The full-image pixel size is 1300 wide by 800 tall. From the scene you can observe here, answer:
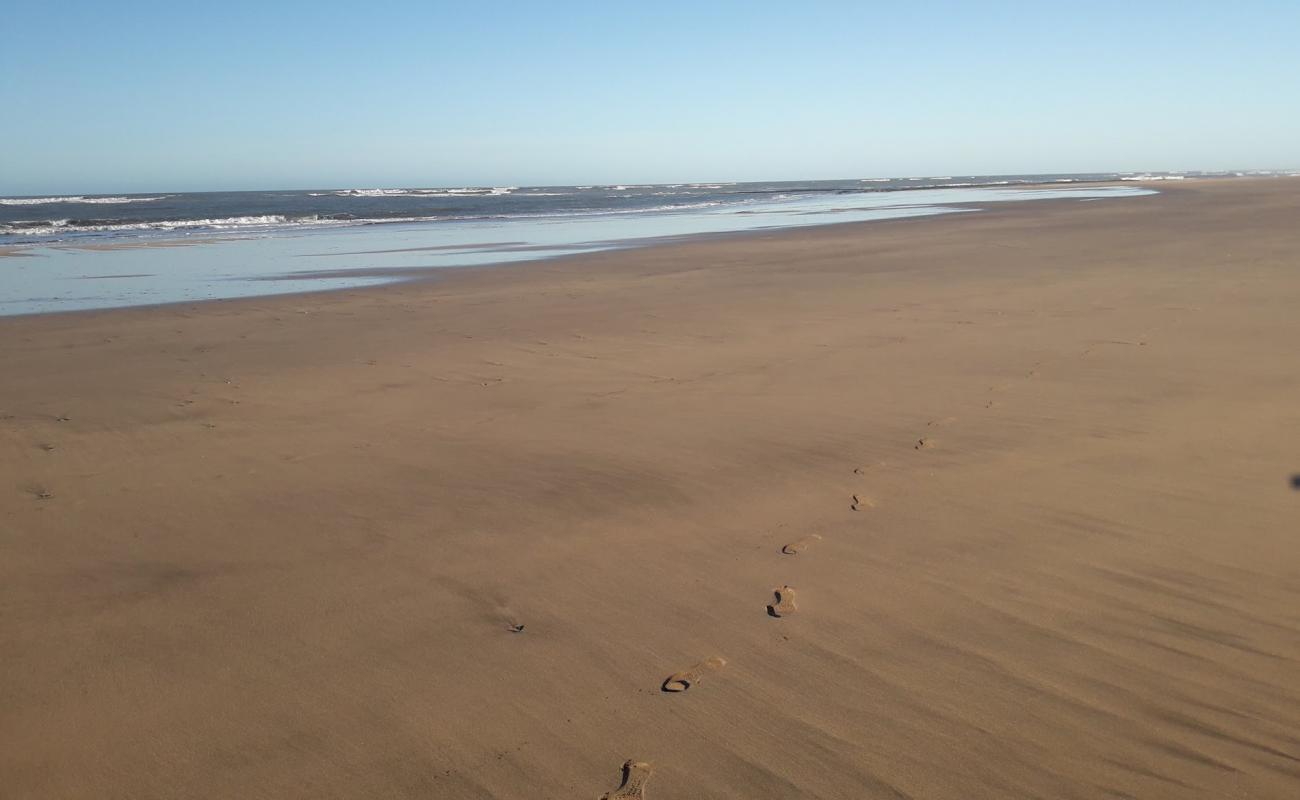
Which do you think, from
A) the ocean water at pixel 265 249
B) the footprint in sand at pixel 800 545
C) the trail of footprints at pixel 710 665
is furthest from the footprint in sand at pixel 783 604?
the ocean water at pixel 265 249

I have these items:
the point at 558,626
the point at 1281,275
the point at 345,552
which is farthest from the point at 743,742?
the point at 1281,275

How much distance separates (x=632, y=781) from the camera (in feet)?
7.65

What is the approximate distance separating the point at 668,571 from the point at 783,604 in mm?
535

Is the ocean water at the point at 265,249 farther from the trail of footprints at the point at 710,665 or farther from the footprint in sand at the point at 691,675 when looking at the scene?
the footprint in sand at the point at 691,675

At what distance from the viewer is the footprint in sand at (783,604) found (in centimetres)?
316

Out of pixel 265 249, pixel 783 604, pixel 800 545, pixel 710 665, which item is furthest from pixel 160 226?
pixel 710 665

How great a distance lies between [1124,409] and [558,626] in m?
4.01

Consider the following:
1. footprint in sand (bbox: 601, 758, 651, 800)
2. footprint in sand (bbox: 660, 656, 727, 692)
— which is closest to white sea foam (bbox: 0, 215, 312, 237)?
footprint in sand (bbox: 660, 656, 727, 692)

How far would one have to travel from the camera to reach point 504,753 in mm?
2459

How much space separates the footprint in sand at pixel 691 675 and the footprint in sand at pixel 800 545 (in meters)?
0.89

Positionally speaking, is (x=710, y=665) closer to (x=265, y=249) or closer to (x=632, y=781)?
(x=632, y=781)

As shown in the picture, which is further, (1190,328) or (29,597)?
(1190,328)

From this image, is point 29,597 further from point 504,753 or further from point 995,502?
point 995,502

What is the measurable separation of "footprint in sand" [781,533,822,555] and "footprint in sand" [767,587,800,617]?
13.9 inches
